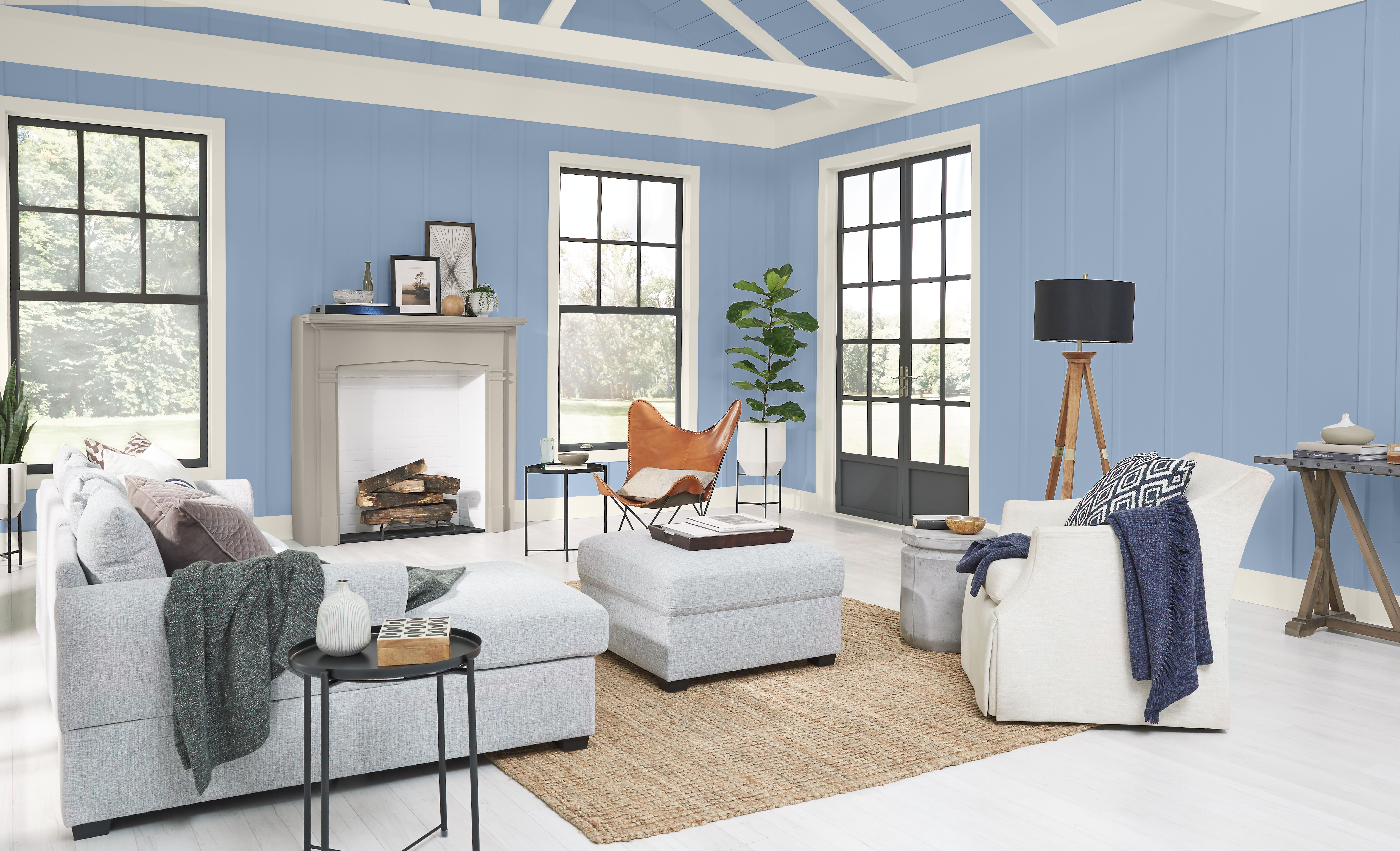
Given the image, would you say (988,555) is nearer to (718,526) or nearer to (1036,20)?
(718,526)

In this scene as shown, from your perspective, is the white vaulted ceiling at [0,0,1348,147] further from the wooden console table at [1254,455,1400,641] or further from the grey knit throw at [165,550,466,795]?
the grey knit throw at [165,550,466,795]

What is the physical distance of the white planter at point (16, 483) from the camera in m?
5.66

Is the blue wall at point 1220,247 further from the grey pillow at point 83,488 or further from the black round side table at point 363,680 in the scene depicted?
the grey pillow at point 83,488

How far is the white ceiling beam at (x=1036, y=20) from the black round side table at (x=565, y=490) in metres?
3.50

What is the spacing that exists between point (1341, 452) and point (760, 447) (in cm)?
408

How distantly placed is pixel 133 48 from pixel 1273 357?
21.3 feet

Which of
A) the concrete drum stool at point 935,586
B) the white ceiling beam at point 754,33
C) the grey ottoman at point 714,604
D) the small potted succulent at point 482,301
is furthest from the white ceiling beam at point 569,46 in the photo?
the concrete drum stool at point 935,586

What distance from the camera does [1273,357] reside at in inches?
203

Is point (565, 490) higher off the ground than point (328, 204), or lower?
lower

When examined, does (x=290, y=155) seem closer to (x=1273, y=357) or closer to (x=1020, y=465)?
(x=1020, y=465)

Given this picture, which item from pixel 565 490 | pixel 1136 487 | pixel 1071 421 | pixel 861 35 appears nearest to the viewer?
pixel 1136 487

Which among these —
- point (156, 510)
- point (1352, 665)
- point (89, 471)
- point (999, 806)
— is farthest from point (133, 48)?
point (1352, 665)

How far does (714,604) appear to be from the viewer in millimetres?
3793

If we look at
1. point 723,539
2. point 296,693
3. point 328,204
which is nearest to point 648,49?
point 328,204
